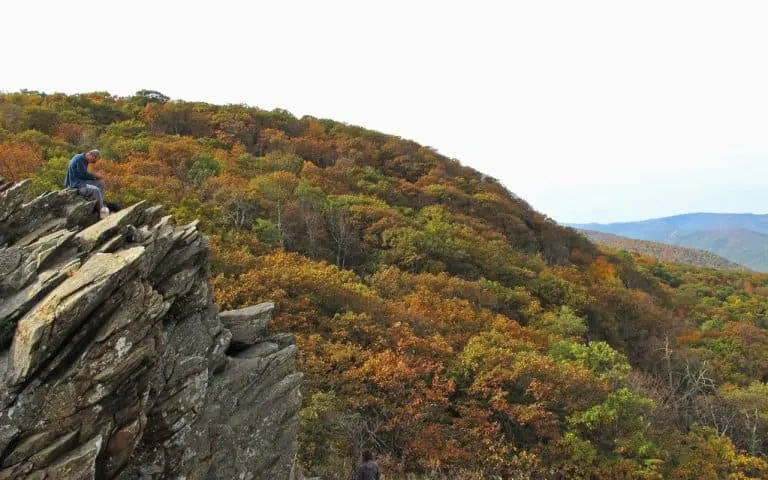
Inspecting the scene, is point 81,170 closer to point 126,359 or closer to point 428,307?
point 126,359

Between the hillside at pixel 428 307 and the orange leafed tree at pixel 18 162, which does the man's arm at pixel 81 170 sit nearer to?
the hillside at pixel 428 307

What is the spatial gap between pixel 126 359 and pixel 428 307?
775 inches

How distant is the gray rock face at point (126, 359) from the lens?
7.22 metres

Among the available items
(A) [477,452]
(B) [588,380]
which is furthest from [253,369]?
(B) [588,380]

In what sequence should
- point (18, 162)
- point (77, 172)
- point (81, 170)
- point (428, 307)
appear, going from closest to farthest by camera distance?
point (77, 172)
point (81, 170)
point (428, 307)
point (18, 162)

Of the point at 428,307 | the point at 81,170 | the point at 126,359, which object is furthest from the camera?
the point at 428,307

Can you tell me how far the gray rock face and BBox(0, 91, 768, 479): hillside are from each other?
14.1 feet

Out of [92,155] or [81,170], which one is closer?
[92,155]

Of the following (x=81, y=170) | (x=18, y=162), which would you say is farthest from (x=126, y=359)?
(x=18, y=162)

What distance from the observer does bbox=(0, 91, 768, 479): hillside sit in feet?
56.6

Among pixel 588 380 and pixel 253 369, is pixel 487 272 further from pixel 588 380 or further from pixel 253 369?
pixel 253 369

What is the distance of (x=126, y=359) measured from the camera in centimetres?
789

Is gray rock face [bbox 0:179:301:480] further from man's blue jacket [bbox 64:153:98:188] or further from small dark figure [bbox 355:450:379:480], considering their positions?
small dark figure [bbox 355:450:379:480]

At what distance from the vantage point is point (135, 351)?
8.02 m
